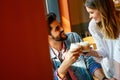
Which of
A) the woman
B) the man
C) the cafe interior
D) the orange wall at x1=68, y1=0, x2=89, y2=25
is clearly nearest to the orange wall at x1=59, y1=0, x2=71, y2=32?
the orange wall at x1=68, y1=0, x2=89, y2=25

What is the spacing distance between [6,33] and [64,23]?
2.88 metres

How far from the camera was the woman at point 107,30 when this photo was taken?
1609 mm

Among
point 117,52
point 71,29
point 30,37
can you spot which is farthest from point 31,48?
point 71,29

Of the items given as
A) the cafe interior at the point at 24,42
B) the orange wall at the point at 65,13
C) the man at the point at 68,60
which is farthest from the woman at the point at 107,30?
the orange wall at the point at 65,13

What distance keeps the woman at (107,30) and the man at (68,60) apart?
0.11 metres

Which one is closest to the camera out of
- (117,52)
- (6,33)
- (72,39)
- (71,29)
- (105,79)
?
(6,33)

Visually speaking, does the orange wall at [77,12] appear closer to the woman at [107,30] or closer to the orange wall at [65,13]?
the orange wall at [65,13]

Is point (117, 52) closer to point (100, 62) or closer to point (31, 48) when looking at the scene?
point (100, 62)

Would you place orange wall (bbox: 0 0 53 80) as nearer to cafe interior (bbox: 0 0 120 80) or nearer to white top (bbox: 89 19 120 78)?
cafe interior (bbox: 0 0 120 80)

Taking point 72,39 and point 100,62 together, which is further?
point 72,39

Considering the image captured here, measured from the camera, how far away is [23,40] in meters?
0.45

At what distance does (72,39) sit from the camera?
6.29ft

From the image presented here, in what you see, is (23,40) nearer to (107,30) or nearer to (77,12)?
(107,30)

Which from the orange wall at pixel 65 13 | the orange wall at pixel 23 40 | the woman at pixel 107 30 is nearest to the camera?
the orange wall at pixel 23 40
